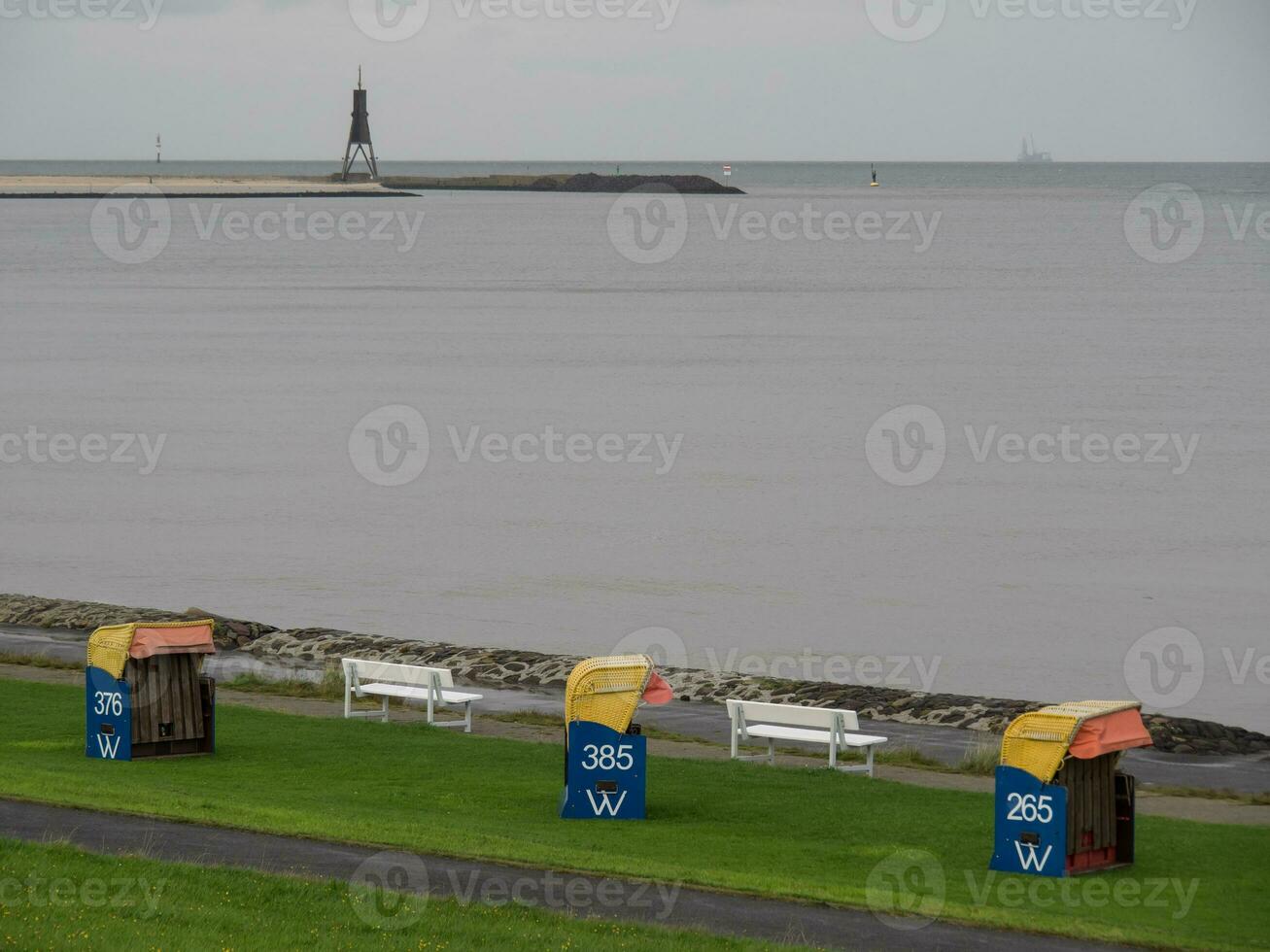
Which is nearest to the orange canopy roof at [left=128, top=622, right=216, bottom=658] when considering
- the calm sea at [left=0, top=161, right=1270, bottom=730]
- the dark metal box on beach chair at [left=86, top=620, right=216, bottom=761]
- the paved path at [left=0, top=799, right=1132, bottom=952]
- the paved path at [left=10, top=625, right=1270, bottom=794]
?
the dark metal box on beach chair at [left=86, top=620, right=216, bottom=761]

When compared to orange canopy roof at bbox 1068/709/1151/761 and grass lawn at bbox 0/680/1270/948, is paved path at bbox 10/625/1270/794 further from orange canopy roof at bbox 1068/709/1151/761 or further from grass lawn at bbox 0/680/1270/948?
orange canopy roof at bbox 1068/709/1151/761

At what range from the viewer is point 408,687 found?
62.6ft

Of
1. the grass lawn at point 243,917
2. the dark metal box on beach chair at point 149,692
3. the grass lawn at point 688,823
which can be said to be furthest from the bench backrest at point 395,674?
the grass lawn at point 243,917

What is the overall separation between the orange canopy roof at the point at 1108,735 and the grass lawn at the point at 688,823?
83 centimetres

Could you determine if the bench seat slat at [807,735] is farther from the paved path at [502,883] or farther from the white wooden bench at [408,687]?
the paved path at [502,883]

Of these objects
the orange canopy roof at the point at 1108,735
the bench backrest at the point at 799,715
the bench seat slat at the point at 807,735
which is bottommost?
the bench seat slat at the point at 807,735

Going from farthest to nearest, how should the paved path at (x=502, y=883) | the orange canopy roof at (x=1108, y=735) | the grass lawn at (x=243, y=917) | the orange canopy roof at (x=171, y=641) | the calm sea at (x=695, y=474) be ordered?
the calm sea at (x=695, y=474), the orange canopy roof at (x=171, y=641), the orange canopy roof at (x=1108, y=735), the paved path at (x=502, y=883), the grass lawn at (x=243, y=917)

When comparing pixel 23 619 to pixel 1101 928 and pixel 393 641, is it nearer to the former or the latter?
pixel 393 641

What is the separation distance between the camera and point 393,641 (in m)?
26.0

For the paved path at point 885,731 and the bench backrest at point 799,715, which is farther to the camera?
the paved path at point 885,731

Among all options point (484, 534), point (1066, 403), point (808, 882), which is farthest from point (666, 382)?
point (808, 882)

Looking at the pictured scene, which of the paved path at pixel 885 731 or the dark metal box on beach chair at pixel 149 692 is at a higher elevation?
the dark metal box on beach chair at pixel 149 692

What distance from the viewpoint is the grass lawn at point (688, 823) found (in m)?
11.3

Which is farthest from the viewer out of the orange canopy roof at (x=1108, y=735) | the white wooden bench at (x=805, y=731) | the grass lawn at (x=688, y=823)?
the white wooden bench at (x=805, y=731)
